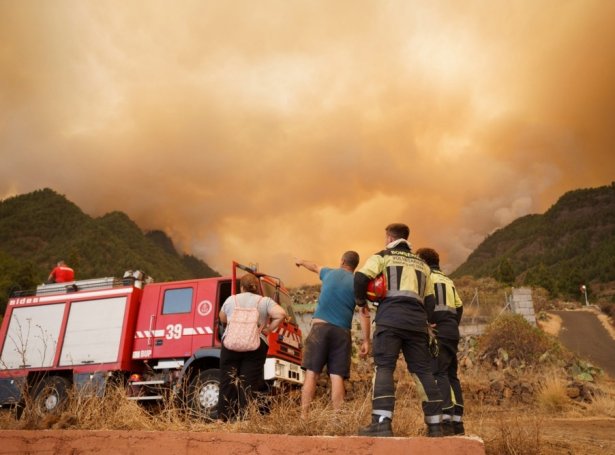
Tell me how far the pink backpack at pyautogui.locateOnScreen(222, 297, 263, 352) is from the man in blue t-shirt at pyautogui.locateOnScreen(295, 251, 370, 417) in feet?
1.83

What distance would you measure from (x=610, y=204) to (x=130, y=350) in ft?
603

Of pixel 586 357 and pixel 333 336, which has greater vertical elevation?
pixel 586 357

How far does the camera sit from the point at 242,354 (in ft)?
17.6

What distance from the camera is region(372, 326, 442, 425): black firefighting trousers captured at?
3.72m

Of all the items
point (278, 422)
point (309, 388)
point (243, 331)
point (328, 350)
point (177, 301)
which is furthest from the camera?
point (177, 301)

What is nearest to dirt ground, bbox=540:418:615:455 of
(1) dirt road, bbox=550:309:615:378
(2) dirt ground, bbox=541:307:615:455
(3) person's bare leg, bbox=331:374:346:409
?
(2) dirt ground, bbox=541:307:615:455

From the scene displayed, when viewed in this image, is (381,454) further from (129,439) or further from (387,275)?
(129,439)

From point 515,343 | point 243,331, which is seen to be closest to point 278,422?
point 243,331

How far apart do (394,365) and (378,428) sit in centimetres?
51

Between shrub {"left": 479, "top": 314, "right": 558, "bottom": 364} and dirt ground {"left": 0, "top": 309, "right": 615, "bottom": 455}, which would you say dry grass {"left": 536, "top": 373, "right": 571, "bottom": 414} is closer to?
shrub {"left": 479, "top": 314, "right": 558, "bottom": 364}

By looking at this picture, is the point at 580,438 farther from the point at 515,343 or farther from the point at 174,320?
the point at 515,343

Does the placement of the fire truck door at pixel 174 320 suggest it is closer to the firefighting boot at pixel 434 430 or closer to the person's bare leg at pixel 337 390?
the person's bare leg at pixel 337 390

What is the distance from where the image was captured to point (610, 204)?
6550 inches

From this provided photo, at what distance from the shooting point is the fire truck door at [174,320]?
954cm
